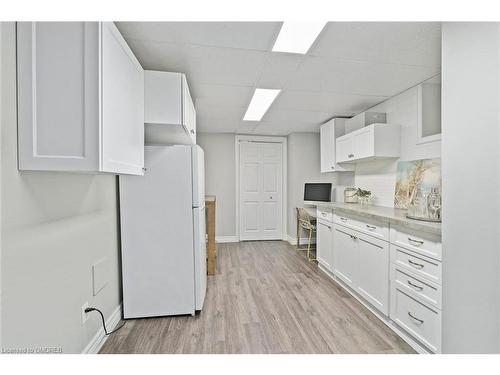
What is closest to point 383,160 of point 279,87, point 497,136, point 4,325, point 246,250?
point 279,87

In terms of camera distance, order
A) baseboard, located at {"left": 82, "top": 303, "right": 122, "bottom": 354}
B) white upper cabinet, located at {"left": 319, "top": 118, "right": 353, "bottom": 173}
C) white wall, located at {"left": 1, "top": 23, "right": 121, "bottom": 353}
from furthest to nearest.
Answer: white upper cabinet, located at {"left": 319, "top": 118, "right": 353, "bottom": 173} < baseboard, located at {"left": 82, "top": 303, "right": 122, "bottom": 354} < white wall, located at {"left": 1, "top": 23, "right": 121, "bottom": 353}

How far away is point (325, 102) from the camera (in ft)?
9.86

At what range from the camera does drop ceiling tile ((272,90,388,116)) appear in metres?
2.75

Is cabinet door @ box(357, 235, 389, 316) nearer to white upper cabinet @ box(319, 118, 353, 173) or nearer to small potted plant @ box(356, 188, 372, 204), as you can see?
small potted plant @ box(356, 188, 372, 204)

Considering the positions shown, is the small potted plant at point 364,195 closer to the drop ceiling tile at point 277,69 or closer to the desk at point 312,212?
the desk at point 312,212

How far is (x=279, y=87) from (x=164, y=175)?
1467mm

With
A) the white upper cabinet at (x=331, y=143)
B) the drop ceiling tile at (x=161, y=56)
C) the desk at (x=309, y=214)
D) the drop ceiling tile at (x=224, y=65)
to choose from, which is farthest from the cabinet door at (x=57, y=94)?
the desk at (x=309, y=214)

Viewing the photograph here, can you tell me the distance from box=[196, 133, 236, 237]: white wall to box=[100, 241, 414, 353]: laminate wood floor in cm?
194

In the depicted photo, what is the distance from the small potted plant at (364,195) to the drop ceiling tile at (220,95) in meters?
1.92

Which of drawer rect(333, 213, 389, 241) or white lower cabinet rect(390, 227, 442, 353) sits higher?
drawer rect(333, 213, 389, 241)

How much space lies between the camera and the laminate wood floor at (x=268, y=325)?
1.74 m

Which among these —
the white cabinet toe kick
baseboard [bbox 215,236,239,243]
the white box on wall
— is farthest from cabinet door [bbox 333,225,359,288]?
baseboard [bbox 215,236,239,243]

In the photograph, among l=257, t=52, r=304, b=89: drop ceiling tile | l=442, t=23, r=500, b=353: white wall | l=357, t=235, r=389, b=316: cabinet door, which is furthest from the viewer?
l=357, t=235, r=389, b=316: cabinet door

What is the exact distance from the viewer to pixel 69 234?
139 centimetres
